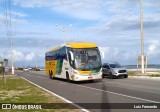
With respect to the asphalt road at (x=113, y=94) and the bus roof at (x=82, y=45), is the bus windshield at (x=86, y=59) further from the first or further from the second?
the asphalt road at (x=113, y=94)

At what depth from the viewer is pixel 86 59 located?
31.6m

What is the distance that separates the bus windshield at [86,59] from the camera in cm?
3133

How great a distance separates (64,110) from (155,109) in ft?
11.2

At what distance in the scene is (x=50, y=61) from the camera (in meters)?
44.7

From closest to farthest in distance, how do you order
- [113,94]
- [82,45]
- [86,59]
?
[113,94] < [86,59] < [82,45]

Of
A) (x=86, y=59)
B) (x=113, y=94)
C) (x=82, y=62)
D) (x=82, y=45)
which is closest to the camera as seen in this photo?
(x=113, y=94)

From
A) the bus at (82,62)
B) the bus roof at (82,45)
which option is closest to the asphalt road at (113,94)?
the bus at (82,62)

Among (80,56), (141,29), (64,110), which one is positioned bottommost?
(64,110)

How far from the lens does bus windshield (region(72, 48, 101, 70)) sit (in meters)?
31.3

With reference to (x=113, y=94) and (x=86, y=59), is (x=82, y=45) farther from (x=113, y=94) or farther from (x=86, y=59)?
(x=113, y=94)

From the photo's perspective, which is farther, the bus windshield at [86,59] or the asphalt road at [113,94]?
the bus windshield at [86,59]

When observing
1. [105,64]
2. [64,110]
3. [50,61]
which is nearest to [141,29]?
[105,64]

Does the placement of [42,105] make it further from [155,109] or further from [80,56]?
[80,56]

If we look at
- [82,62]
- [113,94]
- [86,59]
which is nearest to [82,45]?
[86,59]
